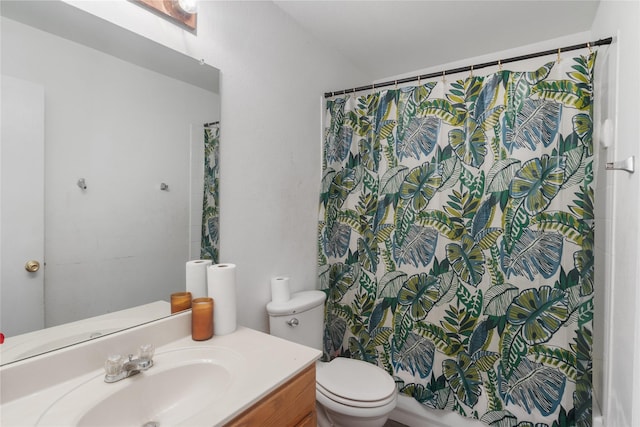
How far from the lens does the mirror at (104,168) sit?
0.88 metres

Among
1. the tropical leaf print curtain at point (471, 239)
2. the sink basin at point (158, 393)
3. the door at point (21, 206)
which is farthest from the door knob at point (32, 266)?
the tropical leaf print curtain at point (471, 239)

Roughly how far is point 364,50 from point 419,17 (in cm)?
47

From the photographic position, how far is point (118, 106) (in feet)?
3.41

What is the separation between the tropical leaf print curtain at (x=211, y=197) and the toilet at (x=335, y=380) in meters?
0.49

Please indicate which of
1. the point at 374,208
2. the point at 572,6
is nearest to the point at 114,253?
the point at 374,208

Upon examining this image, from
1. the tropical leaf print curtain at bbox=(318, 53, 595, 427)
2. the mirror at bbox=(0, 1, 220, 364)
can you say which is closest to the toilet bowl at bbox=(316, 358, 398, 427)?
the tropical leaf print curtain at bbox=(318, 53, 595, 427)

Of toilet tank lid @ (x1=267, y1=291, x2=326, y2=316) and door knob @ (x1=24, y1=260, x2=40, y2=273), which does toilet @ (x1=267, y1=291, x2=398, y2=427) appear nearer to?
toilet tank lid @ (x1=267, y1=291, x2=326, y2=316)

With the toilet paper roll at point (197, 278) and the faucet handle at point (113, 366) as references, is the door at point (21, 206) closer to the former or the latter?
the faucet handle at point (113, 366)

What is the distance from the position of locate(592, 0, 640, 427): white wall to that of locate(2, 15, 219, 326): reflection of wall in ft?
5.09

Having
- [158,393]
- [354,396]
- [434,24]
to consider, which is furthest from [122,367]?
[434,24]

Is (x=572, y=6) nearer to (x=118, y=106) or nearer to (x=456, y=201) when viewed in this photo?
(x=456, y=201)


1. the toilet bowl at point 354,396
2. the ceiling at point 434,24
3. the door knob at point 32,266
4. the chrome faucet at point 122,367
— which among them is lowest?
the toilet bowl at point 354,396

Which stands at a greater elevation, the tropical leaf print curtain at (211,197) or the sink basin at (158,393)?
the tropical leaf print curtain at (211,197)

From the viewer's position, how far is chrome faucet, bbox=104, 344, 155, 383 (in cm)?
91
